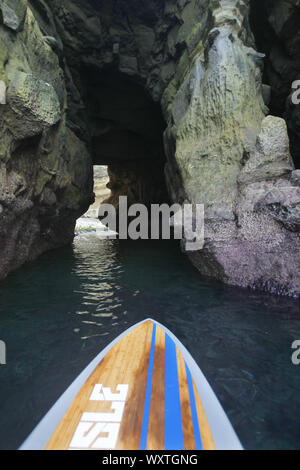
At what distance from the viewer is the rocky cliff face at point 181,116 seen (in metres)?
6.82

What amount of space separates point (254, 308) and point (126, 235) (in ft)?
69.0

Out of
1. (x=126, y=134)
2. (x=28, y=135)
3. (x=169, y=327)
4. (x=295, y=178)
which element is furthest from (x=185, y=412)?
(x=126, y=134)

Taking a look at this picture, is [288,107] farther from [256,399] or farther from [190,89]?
[256,399]

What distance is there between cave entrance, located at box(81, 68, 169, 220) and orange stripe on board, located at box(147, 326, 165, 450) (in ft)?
50.9

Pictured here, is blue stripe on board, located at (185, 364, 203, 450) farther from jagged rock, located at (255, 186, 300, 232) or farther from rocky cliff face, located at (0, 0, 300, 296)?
jagged rock, located at (255, 186, 300, 232)

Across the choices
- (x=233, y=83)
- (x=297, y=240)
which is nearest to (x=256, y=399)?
(x=297, y=240)

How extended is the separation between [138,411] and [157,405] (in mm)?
204

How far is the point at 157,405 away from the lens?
2.58 meters

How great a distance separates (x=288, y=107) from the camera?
35.3ft

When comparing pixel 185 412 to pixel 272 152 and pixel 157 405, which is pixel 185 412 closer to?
pixel 157 405

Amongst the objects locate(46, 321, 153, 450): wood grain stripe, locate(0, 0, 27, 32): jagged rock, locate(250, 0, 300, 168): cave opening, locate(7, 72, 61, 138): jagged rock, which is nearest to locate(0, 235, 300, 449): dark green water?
locate(46, 321, 153, 450): wood grain stripe

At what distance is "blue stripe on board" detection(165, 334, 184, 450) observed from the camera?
220cm

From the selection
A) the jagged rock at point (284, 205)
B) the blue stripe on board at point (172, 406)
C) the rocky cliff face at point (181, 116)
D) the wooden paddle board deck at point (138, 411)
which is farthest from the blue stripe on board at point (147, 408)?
the jagged rock at point (284, 205)
